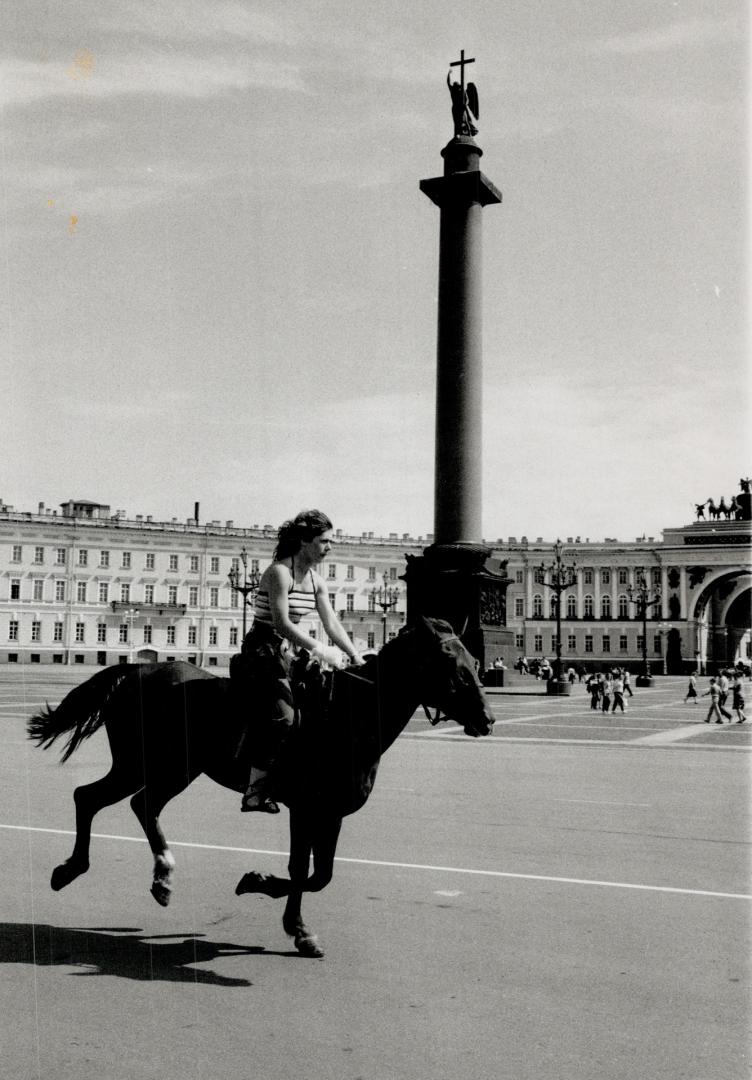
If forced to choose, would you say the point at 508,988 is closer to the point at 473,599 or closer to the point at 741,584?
the point at 473,599

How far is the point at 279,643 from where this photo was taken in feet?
20.3

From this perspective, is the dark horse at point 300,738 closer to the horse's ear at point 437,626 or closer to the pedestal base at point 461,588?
the horse's ear at point 437,626

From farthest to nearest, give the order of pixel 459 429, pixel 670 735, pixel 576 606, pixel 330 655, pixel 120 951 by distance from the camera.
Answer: pixel 576 606, pixel 459 429, pixel 670 735, pixel 330 655, pixel 120 951

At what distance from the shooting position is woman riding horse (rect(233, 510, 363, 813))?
20.0 feet

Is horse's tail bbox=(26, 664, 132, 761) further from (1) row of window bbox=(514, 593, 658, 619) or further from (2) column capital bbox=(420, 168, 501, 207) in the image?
(1) row of window bbox=(514, 593, 658, 619)

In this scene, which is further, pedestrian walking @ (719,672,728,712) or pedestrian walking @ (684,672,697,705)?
pedestrian walking @ (684,672,697,705)

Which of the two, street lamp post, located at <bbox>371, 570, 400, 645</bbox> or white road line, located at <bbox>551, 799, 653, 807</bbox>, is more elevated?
street lamp post, located at <bbox>371, 570, 400, 645</bbox>

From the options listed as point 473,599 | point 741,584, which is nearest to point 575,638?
point 741,584

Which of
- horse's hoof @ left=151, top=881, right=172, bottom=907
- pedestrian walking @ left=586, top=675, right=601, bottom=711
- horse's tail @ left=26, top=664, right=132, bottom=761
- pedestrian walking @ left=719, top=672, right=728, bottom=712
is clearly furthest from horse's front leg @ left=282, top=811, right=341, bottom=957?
pedestrian walking @ left=586, top=675, right=601, bottom=711

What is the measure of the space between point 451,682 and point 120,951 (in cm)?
228

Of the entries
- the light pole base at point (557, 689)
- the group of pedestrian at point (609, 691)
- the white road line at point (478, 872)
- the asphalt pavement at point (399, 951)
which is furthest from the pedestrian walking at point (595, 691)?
the white road line at point (478, 872)

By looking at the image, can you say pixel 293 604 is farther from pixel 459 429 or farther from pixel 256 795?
pixel 459 429

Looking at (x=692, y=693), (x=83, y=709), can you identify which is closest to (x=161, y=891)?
(x=83, y=709)

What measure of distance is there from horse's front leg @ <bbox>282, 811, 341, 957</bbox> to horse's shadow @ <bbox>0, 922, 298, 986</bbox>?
0.16m
